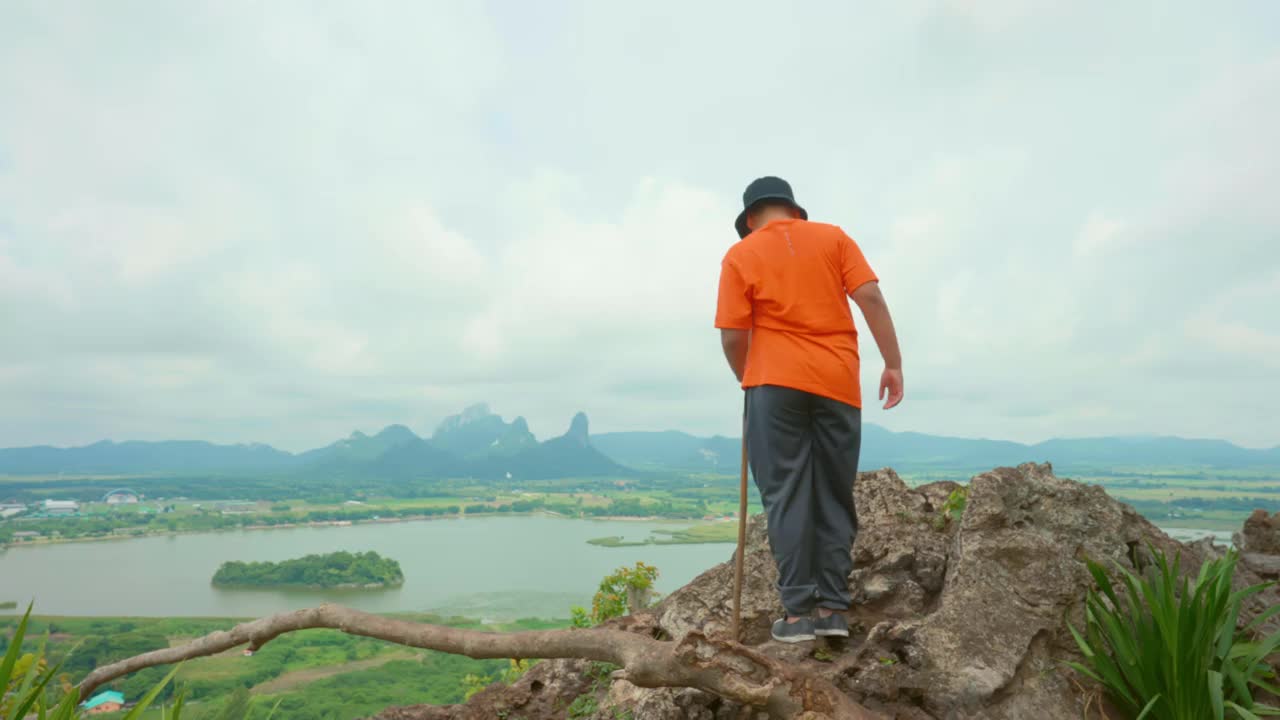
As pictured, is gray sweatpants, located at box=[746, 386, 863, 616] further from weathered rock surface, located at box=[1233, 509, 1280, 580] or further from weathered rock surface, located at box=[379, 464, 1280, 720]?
weathered rock surface, located at box=[1233, 509, 1280, 580]

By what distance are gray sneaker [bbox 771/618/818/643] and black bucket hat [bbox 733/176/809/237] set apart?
8.29 feet

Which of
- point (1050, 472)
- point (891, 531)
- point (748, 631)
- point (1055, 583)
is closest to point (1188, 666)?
point (1055, 583)

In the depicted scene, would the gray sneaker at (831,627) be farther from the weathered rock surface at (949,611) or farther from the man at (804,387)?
the weathered rock surface at (949,611)

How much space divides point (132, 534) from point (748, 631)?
33.0 meters

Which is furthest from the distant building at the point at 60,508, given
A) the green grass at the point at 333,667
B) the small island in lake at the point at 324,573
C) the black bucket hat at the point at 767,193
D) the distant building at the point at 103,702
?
the black bucket hat at the point at 767,193

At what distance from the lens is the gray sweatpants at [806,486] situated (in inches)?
153

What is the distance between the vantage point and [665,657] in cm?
298

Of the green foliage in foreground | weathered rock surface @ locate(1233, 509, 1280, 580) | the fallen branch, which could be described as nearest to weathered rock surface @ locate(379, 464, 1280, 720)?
the green foliage in foreground

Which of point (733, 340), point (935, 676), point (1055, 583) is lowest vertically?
point (935, 676)

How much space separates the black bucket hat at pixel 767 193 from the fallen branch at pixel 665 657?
104 inches

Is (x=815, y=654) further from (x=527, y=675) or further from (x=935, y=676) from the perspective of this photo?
(x=527, y=675)

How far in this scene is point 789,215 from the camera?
4.38 meters

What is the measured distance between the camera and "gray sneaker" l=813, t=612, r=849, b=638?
3.84 metres

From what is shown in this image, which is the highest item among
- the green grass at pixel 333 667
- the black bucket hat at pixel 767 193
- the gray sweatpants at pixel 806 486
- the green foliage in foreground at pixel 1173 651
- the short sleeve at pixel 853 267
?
the black bucket hat at pixel 767 193
